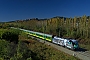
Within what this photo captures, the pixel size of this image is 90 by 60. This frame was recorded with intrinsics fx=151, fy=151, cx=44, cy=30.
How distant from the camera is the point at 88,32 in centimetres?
5800

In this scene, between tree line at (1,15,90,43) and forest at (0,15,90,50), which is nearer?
forest at (0,15,90,50)

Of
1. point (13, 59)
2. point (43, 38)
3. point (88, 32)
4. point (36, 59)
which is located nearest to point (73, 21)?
point (88, 32)

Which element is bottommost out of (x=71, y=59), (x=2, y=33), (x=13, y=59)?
(x=71, y=59)

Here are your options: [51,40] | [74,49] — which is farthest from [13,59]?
[51,40]

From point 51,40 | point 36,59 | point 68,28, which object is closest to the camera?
point 36,59

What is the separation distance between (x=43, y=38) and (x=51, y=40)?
24.3 feet

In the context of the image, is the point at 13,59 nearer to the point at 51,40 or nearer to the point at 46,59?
the point at 46,59

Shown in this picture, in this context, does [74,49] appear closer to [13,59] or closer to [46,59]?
[46,59]

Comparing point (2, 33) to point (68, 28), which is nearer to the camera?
point (2, 33)

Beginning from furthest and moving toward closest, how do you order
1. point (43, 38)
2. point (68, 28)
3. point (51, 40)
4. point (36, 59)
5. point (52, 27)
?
point (52, 27) → point (68, 28) → point (43, 38) → point (51, 40) → point (36, 59)

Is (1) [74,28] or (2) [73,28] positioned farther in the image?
(2) [73,28]

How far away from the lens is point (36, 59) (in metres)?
22.5

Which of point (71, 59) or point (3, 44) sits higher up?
point (3, 44)

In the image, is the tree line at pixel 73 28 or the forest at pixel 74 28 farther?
the tree line at pixel 73 28
